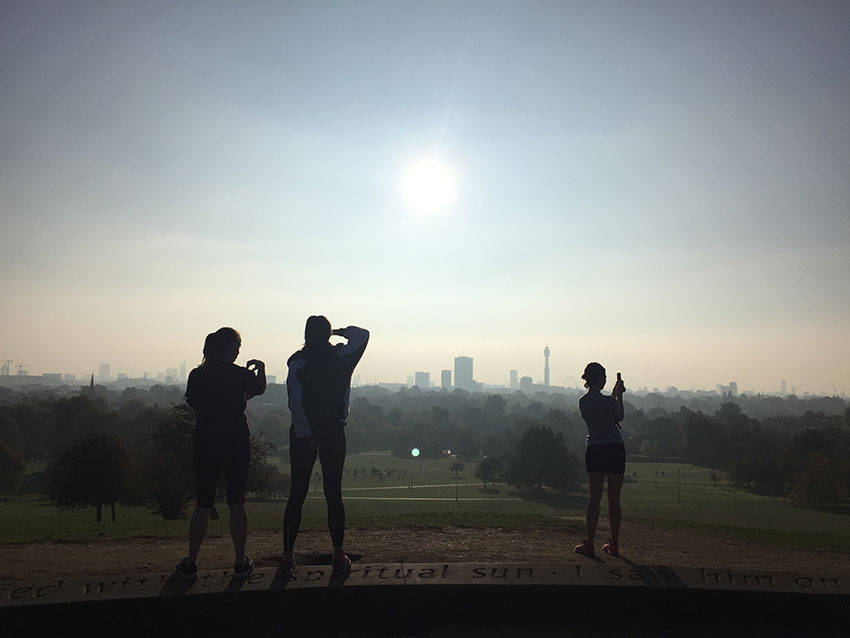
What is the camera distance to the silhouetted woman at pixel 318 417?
5820mm

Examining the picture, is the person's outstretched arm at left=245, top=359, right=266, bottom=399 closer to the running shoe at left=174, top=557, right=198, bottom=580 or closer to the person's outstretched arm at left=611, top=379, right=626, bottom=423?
the running shoe at left=174, top=557, right=198, bottom=580

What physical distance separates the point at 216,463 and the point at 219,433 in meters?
0.33

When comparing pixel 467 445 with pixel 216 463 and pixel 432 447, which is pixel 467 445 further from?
pixel 216 463

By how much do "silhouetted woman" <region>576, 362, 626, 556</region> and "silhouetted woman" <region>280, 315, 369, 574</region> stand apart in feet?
11.1

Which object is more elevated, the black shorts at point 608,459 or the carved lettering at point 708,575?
the black shorts at point 608,459

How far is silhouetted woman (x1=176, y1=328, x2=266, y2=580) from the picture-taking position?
5.60m

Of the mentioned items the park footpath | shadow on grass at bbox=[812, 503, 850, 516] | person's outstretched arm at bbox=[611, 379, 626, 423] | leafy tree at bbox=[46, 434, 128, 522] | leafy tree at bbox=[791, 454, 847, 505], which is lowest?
shadow on grass at bbox=[812, 503, 850, 516]

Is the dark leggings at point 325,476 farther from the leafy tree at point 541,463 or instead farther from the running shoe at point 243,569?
the leafy tree at point 541,463

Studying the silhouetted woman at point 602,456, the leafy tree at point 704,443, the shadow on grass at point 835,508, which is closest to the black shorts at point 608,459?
the silhouetted woman at point 602,456

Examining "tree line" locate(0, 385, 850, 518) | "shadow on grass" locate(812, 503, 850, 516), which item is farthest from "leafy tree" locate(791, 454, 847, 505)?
"shadow on grass" locate(812, 503, 850, 516)

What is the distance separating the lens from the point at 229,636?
4.66 metres

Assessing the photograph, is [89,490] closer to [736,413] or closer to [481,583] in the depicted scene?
[481,583]

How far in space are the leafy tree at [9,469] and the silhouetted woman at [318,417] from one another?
59546 mm

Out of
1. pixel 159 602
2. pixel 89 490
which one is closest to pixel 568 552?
pixel 159 602
